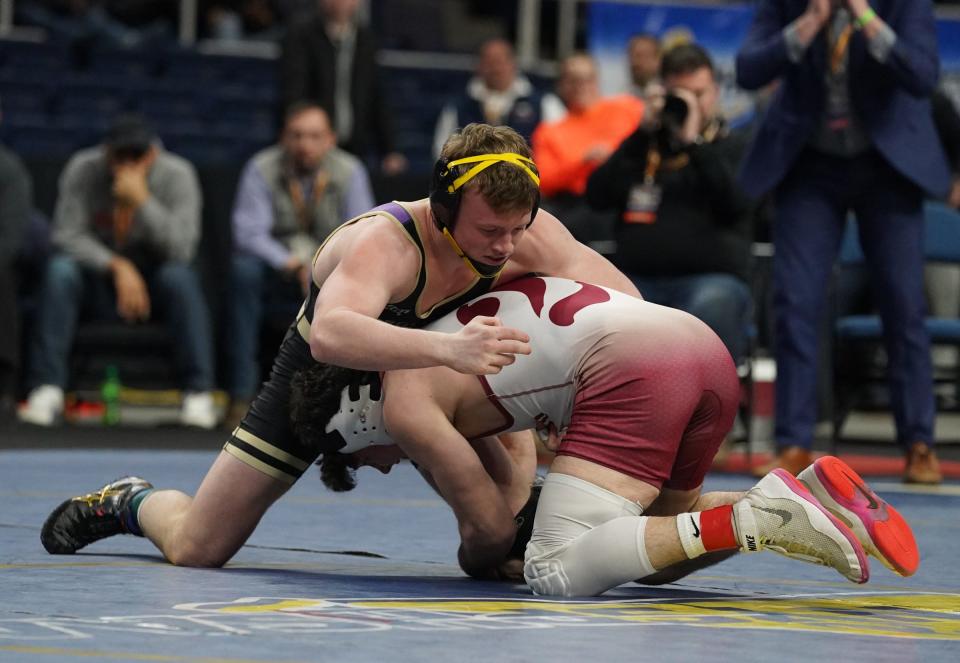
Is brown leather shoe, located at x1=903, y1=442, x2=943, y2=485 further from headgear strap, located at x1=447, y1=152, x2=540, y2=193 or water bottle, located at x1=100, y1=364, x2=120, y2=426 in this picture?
water bottle, located at x1=100, y1=364, x2=120, y2=426

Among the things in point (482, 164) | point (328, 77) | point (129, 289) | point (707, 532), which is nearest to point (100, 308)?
point (129, 289)

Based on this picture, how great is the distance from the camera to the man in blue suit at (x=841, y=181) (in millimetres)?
5656

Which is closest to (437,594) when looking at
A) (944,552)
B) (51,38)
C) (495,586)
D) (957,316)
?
(495,586)

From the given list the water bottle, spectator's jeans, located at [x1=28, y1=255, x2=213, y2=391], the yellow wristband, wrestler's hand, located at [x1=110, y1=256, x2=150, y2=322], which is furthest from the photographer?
the water bottle

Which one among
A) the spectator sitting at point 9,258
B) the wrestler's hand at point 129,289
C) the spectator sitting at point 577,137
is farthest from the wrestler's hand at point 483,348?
the spectator sitting at point 9,258

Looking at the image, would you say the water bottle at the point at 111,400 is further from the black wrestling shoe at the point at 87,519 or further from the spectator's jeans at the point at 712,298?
the black wrestling shoe at the point at 87,519

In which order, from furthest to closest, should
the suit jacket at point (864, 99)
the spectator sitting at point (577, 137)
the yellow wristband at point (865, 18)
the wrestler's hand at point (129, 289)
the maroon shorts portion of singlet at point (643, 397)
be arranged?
the spectator sitting at point (577, 137) < the wrestler's hand at point (129, 289) < the suit jacket at point (864, 99) < the yellow wristband at point (865, 18) < the maroon shorts portion of singlet at point (643, 397)

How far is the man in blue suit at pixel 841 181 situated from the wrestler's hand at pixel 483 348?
2.72 meters

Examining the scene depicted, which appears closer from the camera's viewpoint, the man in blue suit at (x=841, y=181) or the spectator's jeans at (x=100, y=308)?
the man in blue suit at (x=841, y=181)

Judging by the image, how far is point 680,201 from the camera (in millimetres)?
6570

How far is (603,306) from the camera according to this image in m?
3.39

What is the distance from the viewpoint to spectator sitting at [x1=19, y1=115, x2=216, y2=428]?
825 centimetres

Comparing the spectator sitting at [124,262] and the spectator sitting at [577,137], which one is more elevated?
the spectator sitting at [577,137]

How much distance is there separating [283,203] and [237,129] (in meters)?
3.04
